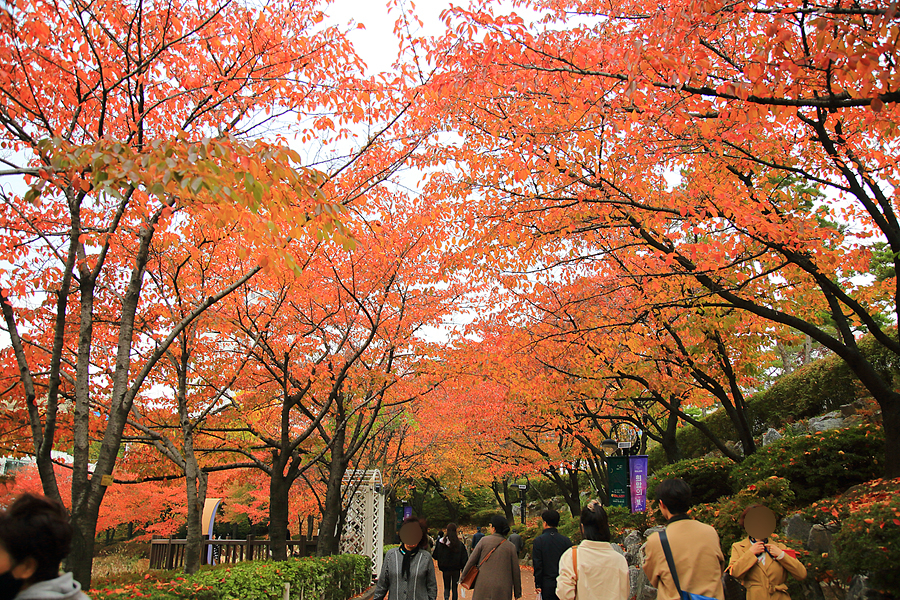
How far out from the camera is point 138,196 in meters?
5.72

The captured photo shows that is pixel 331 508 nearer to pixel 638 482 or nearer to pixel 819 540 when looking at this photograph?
pixel 638 482

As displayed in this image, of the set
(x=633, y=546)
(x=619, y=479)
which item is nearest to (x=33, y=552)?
(x=633, y=546)

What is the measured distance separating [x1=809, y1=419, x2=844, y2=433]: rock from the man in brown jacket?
11320mm

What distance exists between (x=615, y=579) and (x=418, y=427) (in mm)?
20850

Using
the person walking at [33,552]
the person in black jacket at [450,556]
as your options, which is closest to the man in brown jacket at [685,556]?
the person walking at [33,552]

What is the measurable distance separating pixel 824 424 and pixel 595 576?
12.1 metres

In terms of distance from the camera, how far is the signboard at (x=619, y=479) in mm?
13477

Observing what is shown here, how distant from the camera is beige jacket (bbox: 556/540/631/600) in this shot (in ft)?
12.3

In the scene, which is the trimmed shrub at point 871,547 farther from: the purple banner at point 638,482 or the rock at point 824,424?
the rock at point 824,424

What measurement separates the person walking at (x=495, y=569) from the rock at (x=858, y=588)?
323cm

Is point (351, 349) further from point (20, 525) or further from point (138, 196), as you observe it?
point (20, 525)

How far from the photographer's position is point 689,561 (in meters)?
3.21

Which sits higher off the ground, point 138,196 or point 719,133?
point 719,133

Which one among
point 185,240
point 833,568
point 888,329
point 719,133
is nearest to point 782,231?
point 719,133
